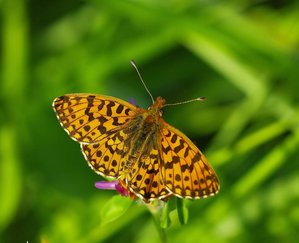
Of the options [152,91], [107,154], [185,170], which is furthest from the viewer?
[152,91]

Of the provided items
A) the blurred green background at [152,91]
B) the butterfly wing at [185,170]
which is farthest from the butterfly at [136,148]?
the blurred green background at [152,91]

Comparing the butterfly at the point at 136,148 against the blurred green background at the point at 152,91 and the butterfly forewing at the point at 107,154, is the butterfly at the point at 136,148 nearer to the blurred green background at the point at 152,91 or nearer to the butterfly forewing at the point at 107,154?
the butterfly forewing at the point at 107,154

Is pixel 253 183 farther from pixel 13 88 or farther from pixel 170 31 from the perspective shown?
pixel 13 88

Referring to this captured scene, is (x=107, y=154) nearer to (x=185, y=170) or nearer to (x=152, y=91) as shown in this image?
(x=185, y=170)

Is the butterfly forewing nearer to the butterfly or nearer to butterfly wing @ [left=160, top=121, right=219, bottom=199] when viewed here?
the butterfly

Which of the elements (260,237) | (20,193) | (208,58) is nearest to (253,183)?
(260,237)

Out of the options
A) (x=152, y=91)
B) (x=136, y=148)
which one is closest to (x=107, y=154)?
(x=136, y=148)

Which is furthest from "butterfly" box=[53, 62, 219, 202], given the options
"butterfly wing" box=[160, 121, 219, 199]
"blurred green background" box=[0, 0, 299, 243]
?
"blurred green background" box=[0, 0, 299, 243]
